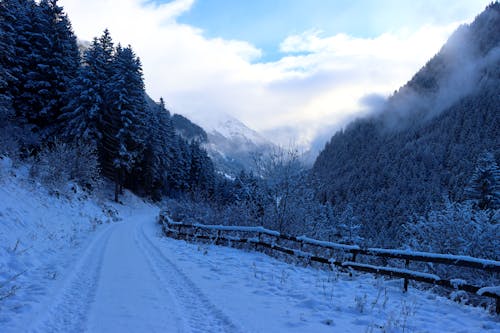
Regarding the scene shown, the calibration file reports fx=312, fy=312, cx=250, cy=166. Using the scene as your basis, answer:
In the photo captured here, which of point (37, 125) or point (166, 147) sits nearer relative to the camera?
point (37, 125)

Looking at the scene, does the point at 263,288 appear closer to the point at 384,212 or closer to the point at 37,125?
the point at 37,125

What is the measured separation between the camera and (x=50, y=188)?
1798 cm

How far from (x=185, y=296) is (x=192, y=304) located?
0.53m

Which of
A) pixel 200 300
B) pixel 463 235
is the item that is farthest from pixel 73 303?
pixel 463 235

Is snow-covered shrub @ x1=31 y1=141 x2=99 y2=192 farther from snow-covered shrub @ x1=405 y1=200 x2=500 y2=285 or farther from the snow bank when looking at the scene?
snow-covered shrub @ x1=405 y1=200 x2=500 y2=285

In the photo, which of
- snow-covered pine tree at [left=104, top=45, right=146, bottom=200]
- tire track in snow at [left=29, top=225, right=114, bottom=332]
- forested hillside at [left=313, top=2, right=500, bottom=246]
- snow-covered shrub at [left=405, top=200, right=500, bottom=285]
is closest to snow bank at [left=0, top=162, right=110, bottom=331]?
tire track in snow at [left=29, top=225, right=114, bottom=332]

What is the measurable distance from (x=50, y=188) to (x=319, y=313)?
696 inches

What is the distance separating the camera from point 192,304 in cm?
579

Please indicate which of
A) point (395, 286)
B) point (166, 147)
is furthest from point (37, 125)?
point (395, 286)

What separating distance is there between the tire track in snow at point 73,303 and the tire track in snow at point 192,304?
152cm

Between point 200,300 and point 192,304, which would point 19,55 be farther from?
point 192,304

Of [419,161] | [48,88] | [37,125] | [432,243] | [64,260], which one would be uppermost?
[419,161]

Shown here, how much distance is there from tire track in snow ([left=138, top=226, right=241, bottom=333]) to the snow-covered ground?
17 millimetres

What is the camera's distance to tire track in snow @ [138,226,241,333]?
15.7 feet
